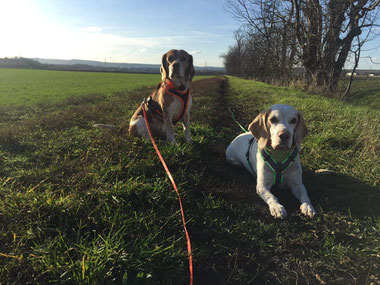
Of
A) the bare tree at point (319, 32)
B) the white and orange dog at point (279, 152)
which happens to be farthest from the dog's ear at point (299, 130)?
the bare tree at point (319, 32)

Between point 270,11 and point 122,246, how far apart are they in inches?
661

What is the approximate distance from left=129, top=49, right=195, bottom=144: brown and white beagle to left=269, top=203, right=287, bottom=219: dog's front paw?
2.30 meters

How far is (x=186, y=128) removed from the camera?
4.74 m

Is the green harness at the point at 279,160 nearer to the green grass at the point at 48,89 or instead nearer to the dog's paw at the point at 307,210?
the dog's paw at the point at 307,210

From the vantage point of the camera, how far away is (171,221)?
228cm

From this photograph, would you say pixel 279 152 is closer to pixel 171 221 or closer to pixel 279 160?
pixel 279 160

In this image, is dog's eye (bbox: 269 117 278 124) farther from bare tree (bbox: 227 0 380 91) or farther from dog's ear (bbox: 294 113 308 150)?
bare tree (bbox: 227 0 380 91)

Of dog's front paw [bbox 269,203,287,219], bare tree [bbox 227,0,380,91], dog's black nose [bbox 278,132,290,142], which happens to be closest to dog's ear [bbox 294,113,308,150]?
dog's black nose [bbox 278,132,290,142]

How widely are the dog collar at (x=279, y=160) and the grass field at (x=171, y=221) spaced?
12.9 inches

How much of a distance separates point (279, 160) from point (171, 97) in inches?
94.3

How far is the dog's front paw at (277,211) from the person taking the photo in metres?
2.45

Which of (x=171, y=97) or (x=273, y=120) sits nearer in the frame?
(x=273, y=120)

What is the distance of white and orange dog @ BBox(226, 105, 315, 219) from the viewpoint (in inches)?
103

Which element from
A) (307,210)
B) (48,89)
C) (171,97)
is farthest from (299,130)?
(48,89)
